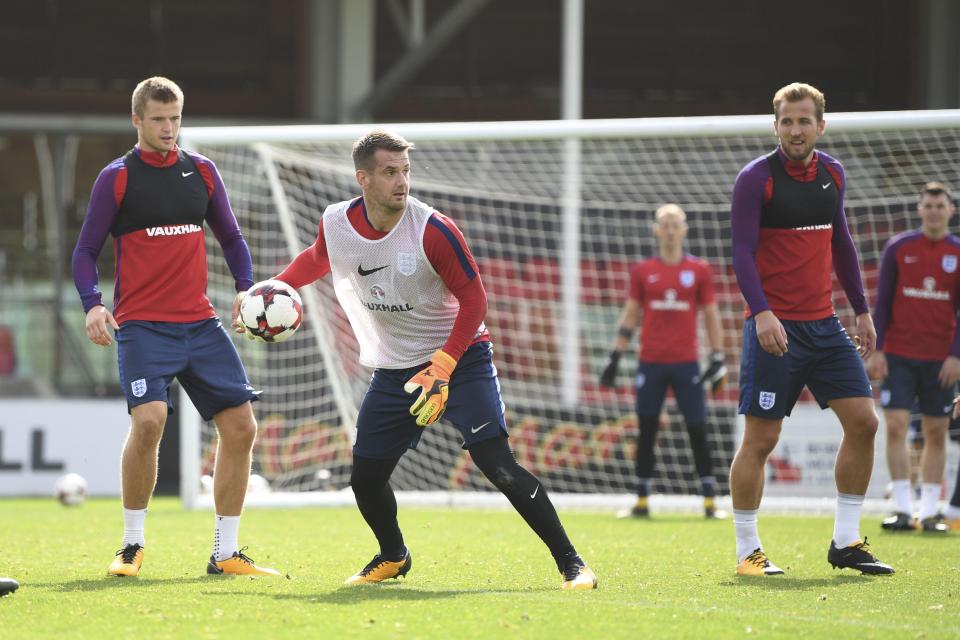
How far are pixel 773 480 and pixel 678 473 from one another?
114 centimetres

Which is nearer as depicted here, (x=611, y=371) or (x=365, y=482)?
(x=365, y=482)

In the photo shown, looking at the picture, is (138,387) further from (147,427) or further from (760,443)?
(760,443)

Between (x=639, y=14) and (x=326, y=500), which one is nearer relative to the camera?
(x=326, y=500)

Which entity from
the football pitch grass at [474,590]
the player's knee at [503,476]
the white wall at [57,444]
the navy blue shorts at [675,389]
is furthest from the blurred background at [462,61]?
the player's knee at [503,476]

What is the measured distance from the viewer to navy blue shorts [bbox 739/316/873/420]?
20.2 feet

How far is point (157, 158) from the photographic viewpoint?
6266 mm

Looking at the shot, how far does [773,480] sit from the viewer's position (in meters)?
11.8

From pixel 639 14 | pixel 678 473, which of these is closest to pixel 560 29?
pixel 639 14

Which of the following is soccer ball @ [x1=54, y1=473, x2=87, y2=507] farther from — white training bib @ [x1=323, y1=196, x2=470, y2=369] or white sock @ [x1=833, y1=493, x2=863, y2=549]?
white sock @ [x1=833, y1=493, x2=863, y2=549]

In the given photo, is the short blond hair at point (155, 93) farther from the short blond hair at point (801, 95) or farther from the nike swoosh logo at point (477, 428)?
the short blond hair at point (801, 95)

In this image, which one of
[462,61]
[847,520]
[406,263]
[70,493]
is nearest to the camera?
[406,263]

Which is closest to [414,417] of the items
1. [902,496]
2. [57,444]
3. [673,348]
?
[902,496]

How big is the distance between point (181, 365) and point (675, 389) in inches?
207

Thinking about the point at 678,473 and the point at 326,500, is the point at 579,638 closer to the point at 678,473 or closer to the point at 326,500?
the point at 326,500
